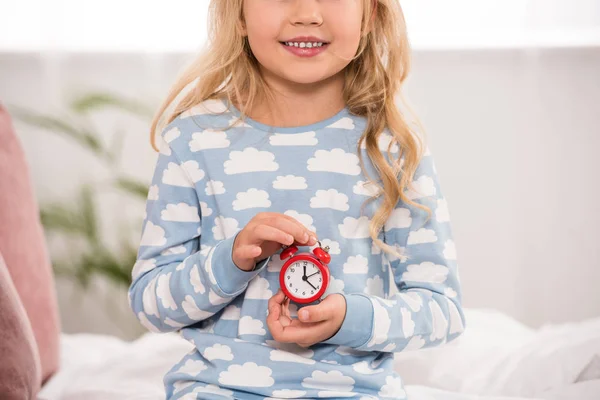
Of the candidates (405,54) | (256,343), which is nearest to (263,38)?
(405,54)

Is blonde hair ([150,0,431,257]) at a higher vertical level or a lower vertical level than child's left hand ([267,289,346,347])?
higher

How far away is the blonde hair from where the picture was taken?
1.12m

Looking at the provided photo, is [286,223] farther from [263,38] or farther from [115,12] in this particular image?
[115,12]

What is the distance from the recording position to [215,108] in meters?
1.18

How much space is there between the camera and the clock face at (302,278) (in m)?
0.97

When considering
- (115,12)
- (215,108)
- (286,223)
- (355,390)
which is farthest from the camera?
(115,12)

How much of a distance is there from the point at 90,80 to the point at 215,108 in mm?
1335

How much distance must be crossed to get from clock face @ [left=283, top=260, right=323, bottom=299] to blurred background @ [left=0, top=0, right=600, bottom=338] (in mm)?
1396

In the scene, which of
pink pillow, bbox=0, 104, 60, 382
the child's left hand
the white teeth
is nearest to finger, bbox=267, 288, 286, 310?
the child's left hand

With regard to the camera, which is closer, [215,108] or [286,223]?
[286,223]

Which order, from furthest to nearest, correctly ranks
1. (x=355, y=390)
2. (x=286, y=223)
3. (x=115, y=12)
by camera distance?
(x=115, y=12) < (x=355, y=390) < (x=286, y=223)

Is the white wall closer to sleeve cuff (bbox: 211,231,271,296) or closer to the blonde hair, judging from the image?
the blonde hair

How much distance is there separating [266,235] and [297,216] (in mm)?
162

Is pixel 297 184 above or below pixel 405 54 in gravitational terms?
below
